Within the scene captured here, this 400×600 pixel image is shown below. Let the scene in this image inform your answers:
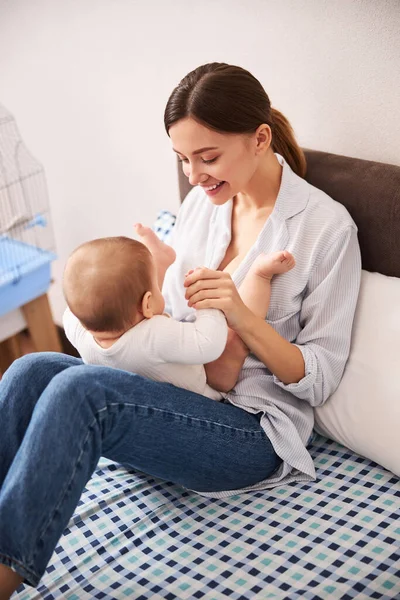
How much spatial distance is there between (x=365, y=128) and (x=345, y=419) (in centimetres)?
68

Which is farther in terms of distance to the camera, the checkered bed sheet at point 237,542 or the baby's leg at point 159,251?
the baby's leg at point 159,251

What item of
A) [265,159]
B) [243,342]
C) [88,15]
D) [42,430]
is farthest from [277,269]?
[88,15]

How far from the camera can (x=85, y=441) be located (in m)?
1.30

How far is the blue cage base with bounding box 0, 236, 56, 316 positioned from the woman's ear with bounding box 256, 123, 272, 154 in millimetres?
1082

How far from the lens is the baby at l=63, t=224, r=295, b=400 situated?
4.40 ft

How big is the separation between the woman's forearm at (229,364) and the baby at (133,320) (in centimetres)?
4

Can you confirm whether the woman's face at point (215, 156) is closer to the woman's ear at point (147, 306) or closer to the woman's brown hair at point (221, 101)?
the woman's brown hair at point (221, 101)

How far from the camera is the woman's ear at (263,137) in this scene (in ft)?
5.12

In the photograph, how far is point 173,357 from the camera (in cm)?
141

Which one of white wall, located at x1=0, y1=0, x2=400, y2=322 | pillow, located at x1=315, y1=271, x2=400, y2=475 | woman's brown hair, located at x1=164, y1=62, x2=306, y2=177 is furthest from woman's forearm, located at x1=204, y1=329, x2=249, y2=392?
white wall, located at x1=0, y1=0, x2=400, y2=322

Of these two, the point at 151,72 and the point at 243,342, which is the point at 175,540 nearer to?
the point at 243,342

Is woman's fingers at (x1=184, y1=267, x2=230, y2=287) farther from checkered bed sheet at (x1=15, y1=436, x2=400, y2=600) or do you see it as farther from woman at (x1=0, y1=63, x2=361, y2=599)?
checkered bed sheet at (x1=15, y1=436, x2=400, y2=600)

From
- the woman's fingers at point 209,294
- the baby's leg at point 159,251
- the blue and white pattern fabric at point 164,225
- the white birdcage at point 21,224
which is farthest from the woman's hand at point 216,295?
the white birdcage at point 21,224

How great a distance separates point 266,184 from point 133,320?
492mm
